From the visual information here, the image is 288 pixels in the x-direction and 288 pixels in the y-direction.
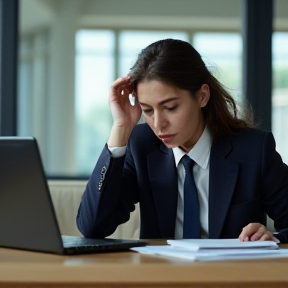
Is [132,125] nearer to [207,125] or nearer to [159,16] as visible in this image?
[207,125]

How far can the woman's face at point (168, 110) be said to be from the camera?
1.96 meters

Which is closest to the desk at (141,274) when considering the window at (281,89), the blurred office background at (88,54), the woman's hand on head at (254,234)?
the woman's hand on head at (254,234)

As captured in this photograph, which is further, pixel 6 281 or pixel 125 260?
pixel 125 260

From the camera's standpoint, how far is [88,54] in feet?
43.5

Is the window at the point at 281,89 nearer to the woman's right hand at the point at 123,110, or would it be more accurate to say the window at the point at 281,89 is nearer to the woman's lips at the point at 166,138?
the woman's right hand at the point at 123,110

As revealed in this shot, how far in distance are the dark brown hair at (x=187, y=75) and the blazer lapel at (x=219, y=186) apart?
93 mm

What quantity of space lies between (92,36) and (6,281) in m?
12.2

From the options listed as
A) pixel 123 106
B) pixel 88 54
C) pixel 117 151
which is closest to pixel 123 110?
pixel 123 106

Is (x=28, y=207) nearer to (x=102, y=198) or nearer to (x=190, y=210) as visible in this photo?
(x=102, y=198)

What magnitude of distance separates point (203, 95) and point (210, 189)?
0.28 m

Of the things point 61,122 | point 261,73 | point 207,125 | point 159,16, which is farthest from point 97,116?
point 207,125

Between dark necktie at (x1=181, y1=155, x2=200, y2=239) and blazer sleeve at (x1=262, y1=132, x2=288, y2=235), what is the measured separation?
0.67 feet

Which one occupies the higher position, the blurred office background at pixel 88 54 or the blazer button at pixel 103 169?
the blurred office background at pixel 88 54

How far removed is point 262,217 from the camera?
2074 mm
